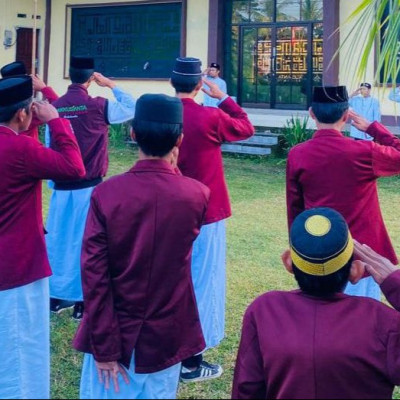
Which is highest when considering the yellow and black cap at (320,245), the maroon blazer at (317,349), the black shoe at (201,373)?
the yellow and black cap at (320,245)

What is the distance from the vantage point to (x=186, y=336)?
8.64 ft

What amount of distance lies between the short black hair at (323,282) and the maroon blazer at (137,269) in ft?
1.95

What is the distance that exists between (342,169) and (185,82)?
111 centimetres

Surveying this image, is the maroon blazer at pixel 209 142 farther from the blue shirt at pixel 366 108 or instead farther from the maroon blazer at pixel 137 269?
the blue shirt at pixel 366 108

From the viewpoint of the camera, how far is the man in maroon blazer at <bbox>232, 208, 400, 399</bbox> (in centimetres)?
193

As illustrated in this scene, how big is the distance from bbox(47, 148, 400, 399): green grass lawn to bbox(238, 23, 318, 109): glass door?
9.15ft

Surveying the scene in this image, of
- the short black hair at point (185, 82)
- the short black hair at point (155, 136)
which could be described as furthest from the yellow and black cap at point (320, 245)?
the short black hair at point (185, 82)

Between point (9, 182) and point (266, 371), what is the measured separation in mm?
1550

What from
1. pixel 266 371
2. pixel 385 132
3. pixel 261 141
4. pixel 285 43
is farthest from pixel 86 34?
pixel 266 371

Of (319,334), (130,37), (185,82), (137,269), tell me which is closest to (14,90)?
(137,269)

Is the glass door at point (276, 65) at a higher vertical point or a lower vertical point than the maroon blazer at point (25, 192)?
higher

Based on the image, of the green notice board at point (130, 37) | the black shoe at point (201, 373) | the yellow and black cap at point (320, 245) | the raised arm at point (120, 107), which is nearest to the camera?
the yellow and black cap at point (320, 245)

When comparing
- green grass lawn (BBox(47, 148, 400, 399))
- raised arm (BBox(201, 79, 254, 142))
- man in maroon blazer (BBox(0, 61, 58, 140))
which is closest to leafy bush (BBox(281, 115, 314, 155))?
green grass lawn (BBox(47, 148, 400, 399))

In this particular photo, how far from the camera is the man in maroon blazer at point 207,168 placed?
4059mm
